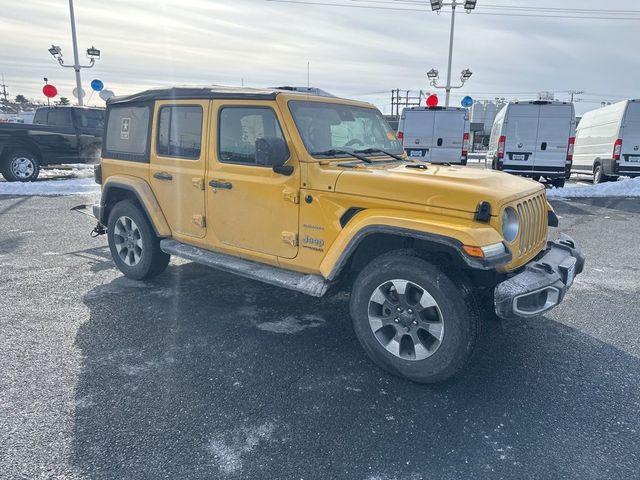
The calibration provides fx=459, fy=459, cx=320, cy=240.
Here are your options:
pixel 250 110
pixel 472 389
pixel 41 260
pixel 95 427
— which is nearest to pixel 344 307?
pixel 472 389

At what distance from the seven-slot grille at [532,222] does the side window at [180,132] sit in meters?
2.80

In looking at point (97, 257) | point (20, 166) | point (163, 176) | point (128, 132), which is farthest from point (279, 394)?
point (20, 166)

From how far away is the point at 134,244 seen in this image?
197 inches

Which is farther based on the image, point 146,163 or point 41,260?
point 41,260

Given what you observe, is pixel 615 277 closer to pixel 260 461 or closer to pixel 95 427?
pixel 260 461

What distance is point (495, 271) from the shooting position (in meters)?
3.12

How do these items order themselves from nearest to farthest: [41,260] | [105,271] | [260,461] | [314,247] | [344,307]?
[260,461] → [314,247] → [344,307] → [105,271] → [41,260]

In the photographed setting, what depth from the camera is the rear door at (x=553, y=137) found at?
12.0m

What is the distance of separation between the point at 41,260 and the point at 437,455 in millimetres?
5355

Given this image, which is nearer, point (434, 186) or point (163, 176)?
point (434, 186)

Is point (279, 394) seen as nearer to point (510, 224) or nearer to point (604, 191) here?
point (510, 224)

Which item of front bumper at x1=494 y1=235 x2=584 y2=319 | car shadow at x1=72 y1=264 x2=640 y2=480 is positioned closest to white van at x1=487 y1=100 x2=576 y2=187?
car shadow at x1=72 y1=264 x2=640 y2=480

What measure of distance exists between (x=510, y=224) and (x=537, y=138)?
10505 mm

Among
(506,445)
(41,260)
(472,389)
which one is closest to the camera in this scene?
(506,445)
